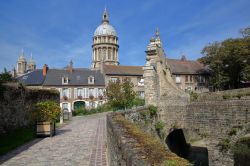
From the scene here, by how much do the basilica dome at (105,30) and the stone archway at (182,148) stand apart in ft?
168

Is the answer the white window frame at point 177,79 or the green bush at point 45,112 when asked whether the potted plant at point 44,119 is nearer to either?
the green bush at point 45,112

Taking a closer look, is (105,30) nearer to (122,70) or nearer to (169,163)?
(122,70)

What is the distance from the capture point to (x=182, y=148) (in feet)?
74.3

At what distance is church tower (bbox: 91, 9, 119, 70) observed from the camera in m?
68.2

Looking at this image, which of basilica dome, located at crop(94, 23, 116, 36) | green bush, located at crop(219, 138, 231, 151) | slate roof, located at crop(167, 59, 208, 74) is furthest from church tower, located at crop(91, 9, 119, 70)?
green bush, located at crop(219, 138, 231, 151)

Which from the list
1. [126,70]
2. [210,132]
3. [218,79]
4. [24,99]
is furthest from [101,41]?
[210,132]

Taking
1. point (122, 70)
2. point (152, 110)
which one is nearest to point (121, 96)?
point (152, 110)

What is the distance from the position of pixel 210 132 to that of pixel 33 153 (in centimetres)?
893

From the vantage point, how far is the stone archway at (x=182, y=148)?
20.7 metres

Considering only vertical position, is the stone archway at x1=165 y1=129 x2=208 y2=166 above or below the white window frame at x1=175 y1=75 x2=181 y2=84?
below

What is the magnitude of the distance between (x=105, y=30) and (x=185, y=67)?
96.5 ft

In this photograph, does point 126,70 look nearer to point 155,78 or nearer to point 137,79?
point 137,79

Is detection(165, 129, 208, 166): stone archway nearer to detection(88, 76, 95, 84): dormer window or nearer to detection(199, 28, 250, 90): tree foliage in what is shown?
detection(199, 28, 250, 90): tree foliage

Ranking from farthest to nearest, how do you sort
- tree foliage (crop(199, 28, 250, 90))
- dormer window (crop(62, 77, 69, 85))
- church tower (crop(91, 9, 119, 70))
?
church tower (crop(91, 9, 119, 70)) < dormer window (crop(62, 77, 69, 85)) < tree foliage (crop(199, 28, 250, 90))
